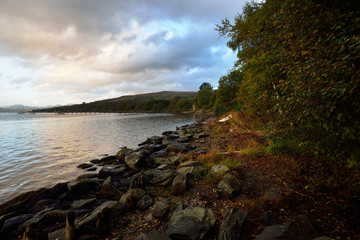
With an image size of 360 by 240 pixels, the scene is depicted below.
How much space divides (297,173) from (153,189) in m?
5.28

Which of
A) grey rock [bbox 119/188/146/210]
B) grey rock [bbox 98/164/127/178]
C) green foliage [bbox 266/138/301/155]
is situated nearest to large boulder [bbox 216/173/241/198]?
grey rock [bbox 119/188/146/210]

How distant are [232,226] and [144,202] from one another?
3027mm

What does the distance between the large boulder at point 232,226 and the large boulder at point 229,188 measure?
105 centimetres

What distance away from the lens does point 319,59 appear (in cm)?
293

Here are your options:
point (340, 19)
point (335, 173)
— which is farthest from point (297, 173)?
point (340, 19)

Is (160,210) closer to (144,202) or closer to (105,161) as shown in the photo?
(144,202)

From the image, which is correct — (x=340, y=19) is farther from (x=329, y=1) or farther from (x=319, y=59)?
(x=319, y=59)

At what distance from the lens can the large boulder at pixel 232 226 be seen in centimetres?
308

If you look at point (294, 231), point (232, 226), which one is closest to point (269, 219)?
point (294, 231)

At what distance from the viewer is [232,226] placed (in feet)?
10.6

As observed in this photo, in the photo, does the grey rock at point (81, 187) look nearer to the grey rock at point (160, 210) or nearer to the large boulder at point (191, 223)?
the grey rock at point (160, 210)

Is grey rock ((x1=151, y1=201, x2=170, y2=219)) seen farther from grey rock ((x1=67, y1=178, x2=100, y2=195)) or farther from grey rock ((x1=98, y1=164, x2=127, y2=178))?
grey rock ((x1=98, y1=164, x2=127, y2=178))

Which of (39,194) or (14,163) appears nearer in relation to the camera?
(39,194)

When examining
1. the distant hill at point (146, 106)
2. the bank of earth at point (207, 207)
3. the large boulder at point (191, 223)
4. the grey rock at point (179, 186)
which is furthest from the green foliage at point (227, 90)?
the distant hill at point (146, 106)
